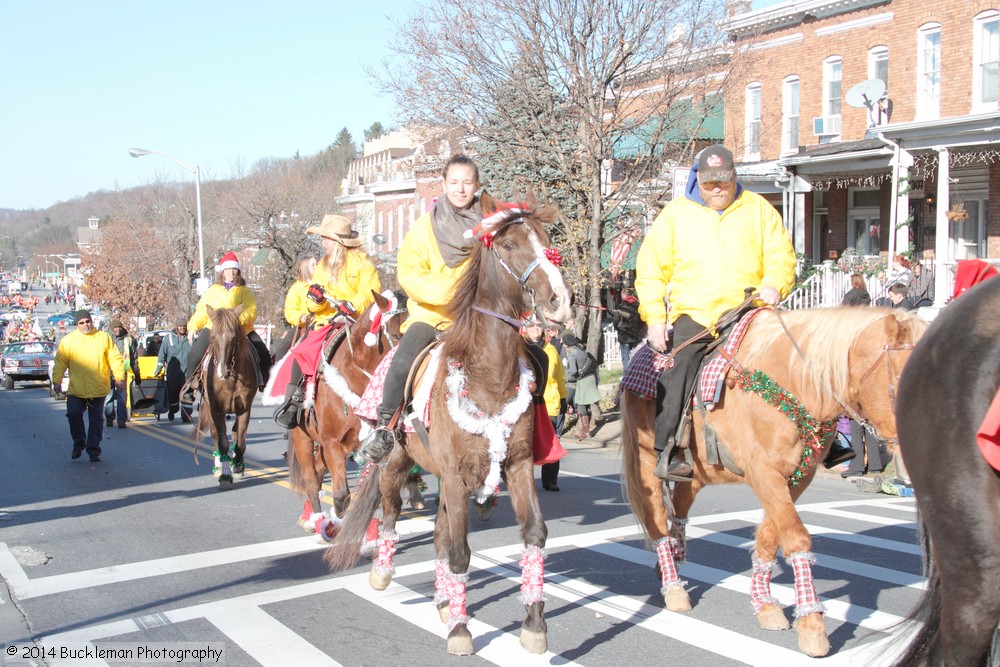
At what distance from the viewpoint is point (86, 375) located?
15.1m

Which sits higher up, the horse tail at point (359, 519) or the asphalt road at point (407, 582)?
the horse tail at point (359, 519)

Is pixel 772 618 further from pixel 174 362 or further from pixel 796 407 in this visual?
pixel 174 362

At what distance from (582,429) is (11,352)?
28.8m

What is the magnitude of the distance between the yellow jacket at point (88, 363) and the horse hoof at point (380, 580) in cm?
963

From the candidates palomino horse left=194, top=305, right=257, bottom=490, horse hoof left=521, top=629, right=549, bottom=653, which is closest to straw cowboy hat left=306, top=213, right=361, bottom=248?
palomino horse left=194, top=305, right=257, bottom=490

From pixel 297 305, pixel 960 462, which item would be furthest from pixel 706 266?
pixel 297 305

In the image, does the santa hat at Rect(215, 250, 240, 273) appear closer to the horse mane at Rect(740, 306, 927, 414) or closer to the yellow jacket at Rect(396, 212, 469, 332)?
the yellow jacket at Rect(396, 212, 469, 332)

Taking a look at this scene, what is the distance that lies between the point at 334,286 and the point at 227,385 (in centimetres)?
357

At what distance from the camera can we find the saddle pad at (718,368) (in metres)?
6.00

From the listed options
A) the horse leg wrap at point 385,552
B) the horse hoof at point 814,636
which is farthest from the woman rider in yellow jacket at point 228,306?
the horse hoof at point 814,636

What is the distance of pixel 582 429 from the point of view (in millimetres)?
16906

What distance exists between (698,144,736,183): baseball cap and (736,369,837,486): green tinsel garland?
125 cm

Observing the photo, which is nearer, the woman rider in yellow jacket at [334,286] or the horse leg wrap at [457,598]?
the horse leg wrap at [457,598]

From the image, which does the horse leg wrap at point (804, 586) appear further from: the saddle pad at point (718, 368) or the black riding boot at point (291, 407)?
the black riding boot at point (291, 407)
